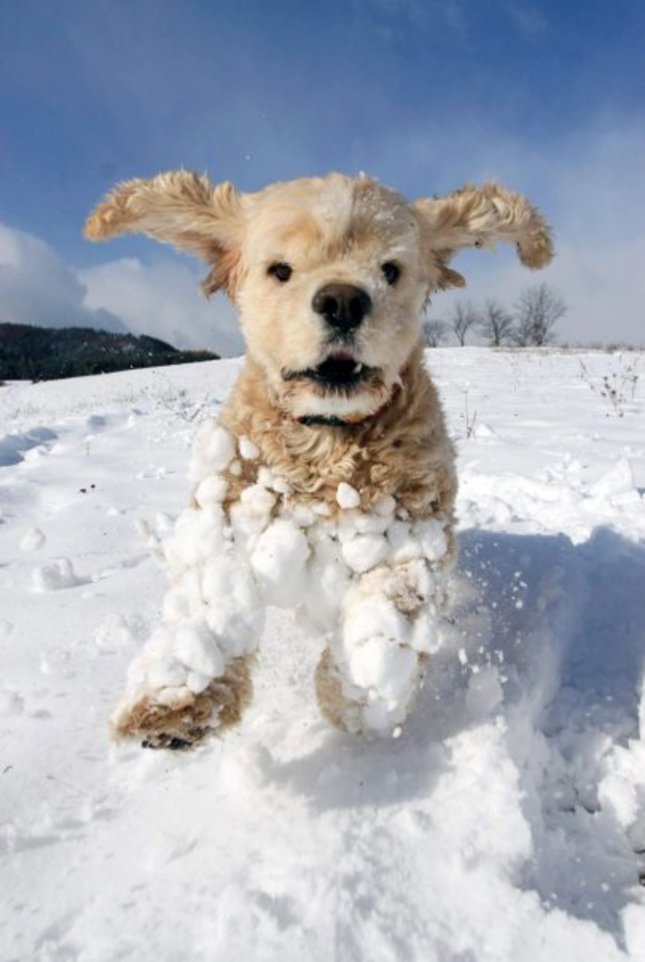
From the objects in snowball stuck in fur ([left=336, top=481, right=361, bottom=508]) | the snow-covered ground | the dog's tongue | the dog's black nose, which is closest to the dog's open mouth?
the dog's tongue

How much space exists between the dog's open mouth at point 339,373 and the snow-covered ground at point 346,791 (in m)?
1.21

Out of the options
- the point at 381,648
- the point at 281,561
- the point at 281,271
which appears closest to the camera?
the point at 381,648

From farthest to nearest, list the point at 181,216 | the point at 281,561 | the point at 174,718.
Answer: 1. the point at 181,216
2. the point at 281,561
3. the point at 174,718

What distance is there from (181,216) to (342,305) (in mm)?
1346

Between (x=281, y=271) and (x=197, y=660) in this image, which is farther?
(x=281, y=271)

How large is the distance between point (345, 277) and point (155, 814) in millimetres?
1893

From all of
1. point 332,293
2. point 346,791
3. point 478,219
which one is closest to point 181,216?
point 332,293

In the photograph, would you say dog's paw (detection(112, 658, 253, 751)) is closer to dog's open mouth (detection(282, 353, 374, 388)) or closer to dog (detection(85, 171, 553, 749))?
dog (detection(85, 171, 553, 749))

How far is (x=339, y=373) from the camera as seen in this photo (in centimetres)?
272

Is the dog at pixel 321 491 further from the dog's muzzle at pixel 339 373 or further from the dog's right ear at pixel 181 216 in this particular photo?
the dog's right ear at pixel 181 216

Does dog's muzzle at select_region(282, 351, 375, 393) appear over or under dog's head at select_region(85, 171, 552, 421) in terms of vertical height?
under

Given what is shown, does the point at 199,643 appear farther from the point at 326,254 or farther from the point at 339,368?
the point at 326,254

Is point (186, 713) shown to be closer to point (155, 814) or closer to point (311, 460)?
point (155, 814)

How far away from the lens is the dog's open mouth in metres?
2.70
